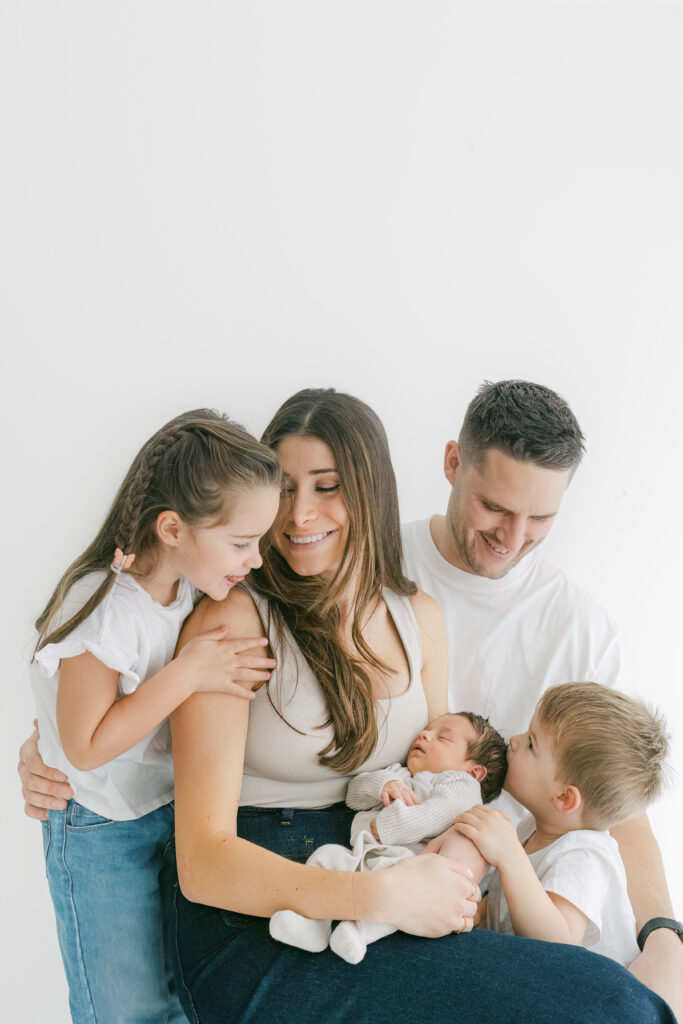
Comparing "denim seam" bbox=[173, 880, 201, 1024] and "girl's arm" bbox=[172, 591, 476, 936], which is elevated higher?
"girl's arm" bbox=[172, 591, 476, 936]

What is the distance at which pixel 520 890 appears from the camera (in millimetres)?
1731

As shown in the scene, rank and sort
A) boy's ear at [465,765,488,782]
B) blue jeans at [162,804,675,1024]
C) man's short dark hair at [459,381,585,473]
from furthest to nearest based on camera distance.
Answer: man's short dark hair at [459,381,585,473] < boy's ear at [465,765,488,782] < blue jeans at [162,804,675,1024]

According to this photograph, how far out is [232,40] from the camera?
2838 millimetres

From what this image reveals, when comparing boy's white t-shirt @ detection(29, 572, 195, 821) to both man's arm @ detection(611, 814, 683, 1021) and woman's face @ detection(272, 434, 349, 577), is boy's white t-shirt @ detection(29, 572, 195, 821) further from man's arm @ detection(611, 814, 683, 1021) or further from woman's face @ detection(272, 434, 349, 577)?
man's arm @ detection(611, 814, 683, 1021)

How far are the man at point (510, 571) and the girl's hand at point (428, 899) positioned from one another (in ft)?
2.20

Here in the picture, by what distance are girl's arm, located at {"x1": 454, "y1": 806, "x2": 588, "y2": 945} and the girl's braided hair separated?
739 mm

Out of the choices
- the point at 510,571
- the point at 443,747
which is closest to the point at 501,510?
the point at 510,571

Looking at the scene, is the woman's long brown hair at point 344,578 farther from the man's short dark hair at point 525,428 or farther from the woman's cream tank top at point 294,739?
the man's short dark hair at point 525,428

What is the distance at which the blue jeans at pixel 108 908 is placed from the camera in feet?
6.75

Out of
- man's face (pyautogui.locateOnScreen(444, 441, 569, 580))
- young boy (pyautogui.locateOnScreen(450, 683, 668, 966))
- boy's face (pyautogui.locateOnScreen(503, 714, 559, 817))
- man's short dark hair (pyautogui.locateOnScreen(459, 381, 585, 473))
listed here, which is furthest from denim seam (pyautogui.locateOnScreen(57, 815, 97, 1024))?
man's short dark hair (pyautogui.locateOnScreen(459, 381, 585, 473))

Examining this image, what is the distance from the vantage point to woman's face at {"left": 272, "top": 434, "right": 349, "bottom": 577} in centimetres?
194

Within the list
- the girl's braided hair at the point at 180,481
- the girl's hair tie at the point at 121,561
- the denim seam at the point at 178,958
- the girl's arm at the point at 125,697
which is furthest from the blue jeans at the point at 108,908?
the girl's hair tie at the point at 121,561

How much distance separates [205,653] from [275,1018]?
61 centimetres

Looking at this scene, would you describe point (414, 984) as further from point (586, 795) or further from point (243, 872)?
point (586, 795)
